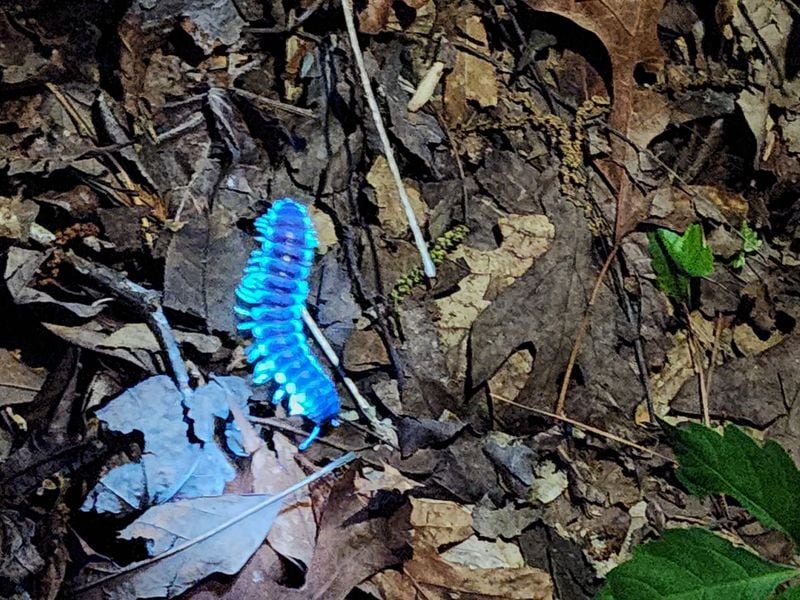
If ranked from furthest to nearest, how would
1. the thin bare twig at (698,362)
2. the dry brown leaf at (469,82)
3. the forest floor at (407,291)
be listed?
the dry brown leaf at (469,82), the thin bare twig at (698,362), the forest floor at (407,291)

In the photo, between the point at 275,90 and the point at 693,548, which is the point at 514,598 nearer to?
the point at 693,548

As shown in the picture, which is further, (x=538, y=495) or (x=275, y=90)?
(x=275, y=90)

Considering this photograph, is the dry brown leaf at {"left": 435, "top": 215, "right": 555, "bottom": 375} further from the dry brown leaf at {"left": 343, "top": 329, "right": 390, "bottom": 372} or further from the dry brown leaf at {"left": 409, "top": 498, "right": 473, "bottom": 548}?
the dry brown leaf at {"left": 409, "top": 498, "right": 473, "bottom": 548}

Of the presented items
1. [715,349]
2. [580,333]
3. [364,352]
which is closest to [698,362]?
[715,349]

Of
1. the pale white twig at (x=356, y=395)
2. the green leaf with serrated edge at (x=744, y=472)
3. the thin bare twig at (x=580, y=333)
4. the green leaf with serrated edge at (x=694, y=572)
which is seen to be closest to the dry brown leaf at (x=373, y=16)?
the pale white twig at (x=356, y=395)

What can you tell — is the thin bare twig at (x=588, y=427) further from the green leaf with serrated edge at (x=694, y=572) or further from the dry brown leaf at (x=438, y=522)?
the green leaf with serrated edge at (x=694, y=572)

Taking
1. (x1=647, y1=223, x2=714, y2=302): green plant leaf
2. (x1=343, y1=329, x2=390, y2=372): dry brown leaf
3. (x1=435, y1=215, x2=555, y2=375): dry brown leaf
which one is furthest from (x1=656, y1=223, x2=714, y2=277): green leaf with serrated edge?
(x1=343, y1=329, x2=390, y2=372): dry brown leaf

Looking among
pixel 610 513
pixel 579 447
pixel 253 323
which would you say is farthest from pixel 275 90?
pixel 610 513
